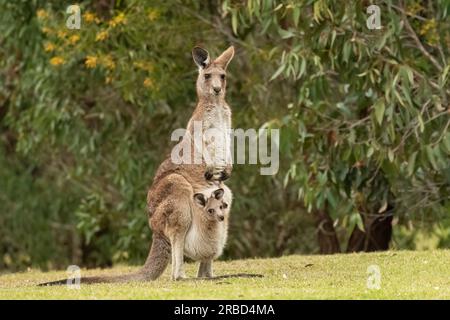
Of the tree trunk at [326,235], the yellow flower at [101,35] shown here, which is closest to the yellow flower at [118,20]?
the yellow flower at [101,35]

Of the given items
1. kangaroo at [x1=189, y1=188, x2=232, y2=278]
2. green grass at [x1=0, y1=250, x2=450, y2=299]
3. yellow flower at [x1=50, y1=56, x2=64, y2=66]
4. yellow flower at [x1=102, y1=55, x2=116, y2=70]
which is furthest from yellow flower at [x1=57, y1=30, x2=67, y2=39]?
kangaroo at [x1=189, y1=188, x2=232, y2=278]

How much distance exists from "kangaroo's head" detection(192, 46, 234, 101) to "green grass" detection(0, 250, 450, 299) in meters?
1.55

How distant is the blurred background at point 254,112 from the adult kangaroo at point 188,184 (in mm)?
2058

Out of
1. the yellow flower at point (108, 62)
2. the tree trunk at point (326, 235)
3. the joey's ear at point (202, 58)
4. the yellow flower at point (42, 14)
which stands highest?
the yellow flower at point (42, 14)

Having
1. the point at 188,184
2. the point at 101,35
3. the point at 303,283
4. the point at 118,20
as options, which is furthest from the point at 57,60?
the point at 303,283

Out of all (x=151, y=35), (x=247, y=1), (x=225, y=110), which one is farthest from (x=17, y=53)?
(x=225, y=110)

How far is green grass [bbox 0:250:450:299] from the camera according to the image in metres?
7.91

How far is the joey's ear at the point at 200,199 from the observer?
29.6ft

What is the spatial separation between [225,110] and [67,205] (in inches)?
387

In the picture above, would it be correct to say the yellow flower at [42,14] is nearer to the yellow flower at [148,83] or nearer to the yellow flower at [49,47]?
the yellow flower at [49,47]

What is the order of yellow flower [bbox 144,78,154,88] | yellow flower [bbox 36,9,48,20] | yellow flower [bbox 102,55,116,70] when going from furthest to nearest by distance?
yellow flower [bbox 36,9,48,20], yellow flower [bbox 102,55,116,70], yellow flower [bbox 144,78,154,88]

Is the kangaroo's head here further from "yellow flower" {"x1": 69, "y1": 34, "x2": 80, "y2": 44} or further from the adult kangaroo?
"yellow flower" {"x1": 69, "y1": 34, "x2": 80, "y2": 44}

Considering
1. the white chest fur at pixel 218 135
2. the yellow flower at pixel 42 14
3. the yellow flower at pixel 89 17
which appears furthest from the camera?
the yellow flower at pixel 42 14

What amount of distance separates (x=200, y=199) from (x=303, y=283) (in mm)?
1031
